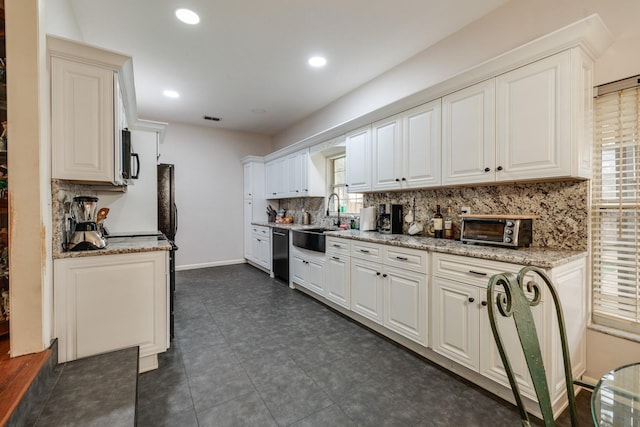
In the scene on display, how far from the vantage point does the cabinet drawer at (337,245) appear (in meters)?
3.12

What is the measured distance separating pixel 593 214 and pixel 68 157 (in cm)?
Result: 361

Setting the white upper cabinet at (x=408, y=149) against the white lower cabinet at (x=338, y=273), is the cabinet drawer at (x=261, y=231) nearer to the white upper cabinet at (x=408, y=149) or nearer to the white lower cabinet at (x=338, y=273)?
the white lower cabinet at (x=338, y=273)

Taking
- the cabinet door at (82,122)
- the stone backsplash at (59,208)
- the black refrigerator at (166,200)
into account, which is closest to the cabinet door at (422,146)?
the cabinet door at (82,122)

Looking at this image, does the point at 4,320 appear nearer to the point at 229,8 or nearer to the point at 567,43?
the point at 229,8

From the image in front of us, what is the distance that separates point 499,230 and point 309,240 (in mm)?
2194

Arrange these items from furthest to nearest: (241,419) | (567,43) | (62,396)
A: (567,43), (241,419), (62,396)

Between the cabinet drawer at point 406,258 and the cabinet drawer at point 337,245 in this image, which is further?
the cabinet drawer at point 337,245

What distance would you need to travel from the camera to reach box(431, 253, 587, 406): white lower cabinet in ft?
5.47

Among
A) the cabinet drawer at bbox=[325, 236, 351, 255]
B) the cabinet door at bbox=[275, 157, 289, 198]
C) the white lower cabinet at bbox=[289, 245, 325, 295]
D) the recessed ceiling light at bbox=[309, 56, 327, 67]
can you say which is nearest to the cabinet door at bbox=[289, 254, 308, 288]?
the white lower cabinet at bbox=[289, 245, 325, 295]

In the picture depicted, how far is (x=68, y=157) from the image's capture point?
6.22ft

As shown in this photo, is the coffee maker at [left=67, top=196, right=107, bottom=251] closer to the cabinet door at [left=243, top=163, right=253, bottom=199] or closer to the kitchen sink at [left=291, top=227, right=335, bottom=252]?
the kitchen sink at [left=291, top=227, right=335, bottom=252]

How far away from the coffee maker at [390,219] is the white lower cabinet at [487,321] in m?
1.02

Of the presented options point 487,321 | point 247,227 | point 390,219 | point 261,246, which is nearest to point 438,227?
point 390,219

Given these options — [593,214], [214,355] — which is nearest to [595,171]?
[593,214]
